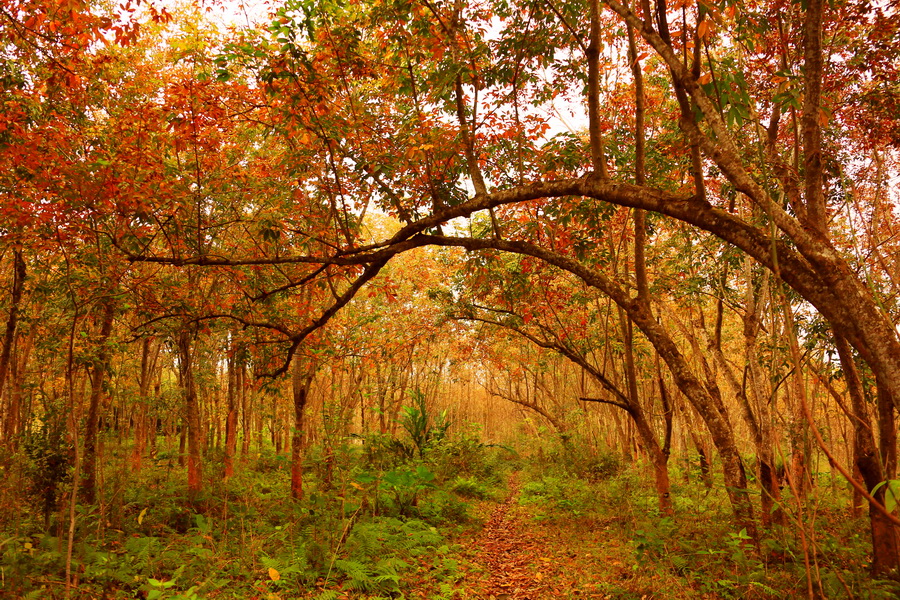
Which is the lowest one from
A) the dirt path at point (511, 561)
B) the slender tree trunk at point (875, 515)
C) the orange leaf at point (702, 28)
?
the dirt path at point (511, 561)

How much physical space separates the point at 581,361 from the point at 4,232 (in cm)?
676

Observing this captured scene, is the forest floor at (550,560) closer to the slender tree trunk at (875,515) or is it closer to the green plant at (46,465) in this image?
the slender tree trunk at (875,515)

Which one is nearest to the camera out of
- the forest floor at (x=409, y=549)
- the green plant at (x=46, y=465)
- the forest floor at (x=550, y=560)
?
the forest floor at (x=409, y=549)

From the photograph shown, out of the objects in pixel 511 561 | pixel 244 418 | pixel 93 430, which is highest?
pixel 93 430

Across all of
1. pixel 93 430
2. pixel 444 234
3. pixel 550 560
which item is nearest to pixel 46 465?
pixel 93 430

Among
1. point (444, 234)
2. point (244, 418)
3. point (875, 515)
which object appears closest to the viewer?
point (875, 515)

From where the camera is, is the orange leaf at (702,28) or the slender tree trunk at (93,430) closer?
the orange leaf at (702,28)

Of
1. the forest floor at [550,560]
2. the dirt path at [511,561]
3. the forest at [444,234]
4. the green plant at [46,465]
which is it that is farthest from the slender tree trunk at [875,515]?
the green plant at [46,465]

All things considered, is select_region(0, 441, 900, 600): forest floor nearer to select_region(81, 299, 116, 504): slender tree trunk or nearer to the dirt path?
the dirt path

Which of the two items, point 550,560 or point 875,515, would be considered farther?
point 550,560

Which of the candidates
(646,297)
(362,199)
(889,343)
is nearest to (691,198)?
(889,343)

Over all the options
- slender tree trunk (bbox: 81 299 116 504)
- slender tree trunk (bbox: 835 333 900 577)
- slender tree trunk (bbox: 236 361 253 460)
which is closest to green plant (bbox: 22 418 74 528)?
slender tree trunk (bbox: 81 299 116 504)

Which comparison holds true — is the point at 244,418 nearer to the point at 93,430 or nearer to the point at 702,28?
the point at 93,430

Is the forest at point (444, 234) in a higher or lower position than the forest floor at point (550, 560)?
higher
